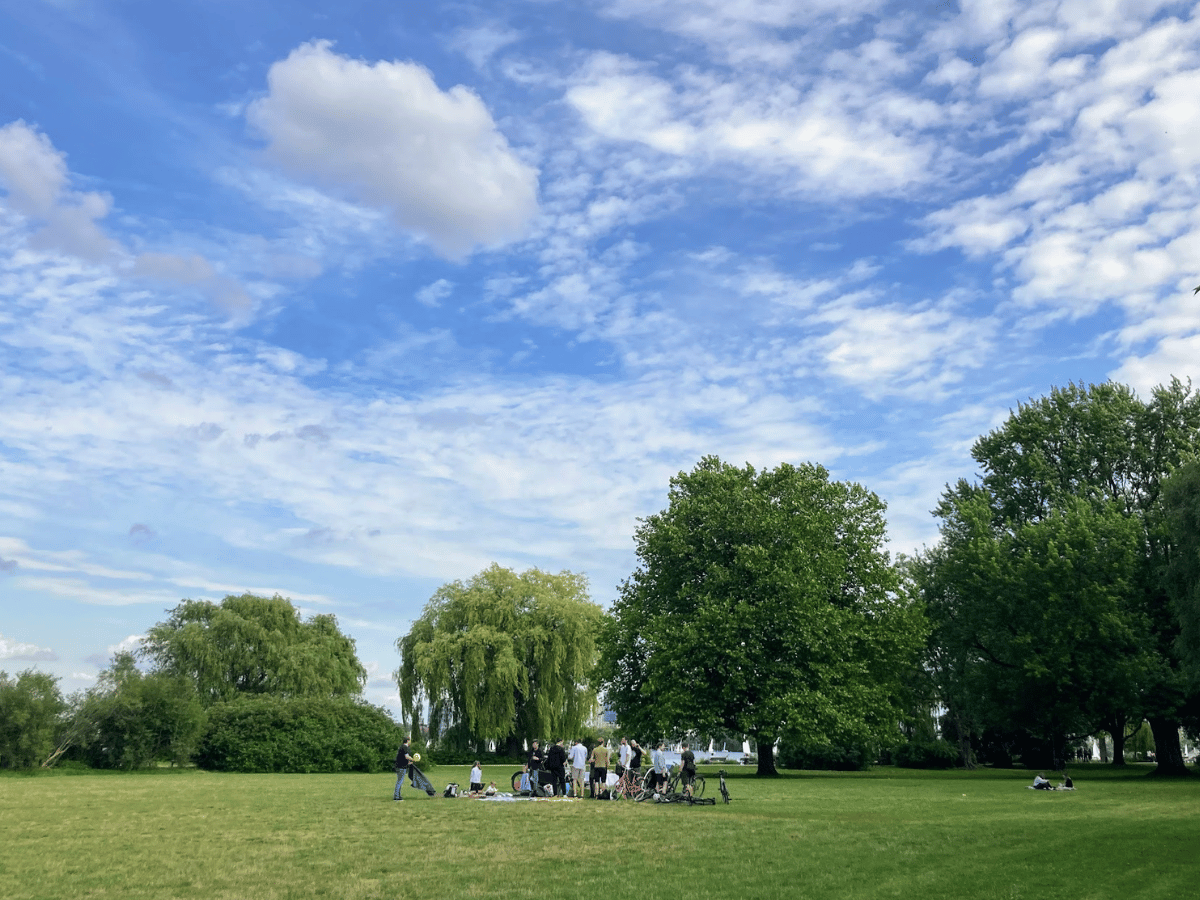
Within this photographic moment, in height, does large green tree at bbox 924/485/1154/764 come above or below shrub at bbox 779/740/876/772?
above

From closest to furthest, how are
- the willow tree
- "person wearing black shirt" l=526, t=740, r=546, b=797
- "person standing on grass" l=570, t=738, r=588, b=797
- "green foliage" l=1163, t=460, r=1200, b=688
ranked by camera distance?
"person standing on grass" l=570, t=738, r=588, b=797 < "person wearing black shirt" l=526, t=740, r=546, b=797 < "green foliage" l=1163, t=460, r=1200, b=688 < the willow tree

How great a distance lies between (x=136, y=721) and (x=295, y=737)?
7.67 metres

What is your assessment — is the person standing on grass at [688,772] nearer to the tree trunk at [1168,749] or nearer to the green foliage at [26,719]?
the tree trunk at [1168,749]

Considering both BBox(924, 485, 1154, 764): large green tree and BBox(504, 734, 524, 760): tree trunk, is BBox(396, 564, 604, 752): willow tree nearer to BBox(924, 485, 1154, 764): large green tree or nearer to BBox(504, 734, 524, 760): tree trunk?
BBox(504, 734, 524, 760): tree trunk

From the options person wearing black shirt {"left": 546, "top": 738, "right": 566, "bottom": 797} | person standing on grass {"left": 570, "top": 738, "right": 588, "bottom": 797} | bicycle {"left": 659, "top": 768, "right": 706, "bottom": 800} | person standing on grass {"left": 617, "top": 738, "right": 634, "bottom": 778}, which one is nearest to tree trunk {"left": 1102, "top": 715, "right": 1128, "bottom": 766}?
bicycle {"left": 659, "top": 768, "right": 706, "bottom": 800}

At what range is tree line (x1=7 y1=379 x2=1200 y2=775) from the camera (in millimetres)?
43688

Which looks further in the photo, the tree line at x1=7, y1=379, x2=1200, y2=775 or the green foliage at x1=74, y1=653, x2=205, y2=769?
the green foliage at x1=74, y1=653, x2=205, y2=769

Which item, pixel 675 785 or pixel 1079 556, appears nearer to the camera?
pixel 675 785

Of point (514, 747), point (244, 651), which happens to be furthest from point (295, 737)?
point (514, 747)

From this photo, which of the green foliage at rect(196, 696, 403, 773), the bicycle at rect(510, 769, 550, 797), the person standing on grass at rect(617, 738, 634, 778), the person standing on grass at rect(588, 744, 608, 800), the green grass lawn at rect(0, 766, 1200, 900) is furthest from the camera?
the green foliage at rect(196, 696, 403, 773)

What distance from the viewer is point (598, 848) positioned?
1709 centimetres

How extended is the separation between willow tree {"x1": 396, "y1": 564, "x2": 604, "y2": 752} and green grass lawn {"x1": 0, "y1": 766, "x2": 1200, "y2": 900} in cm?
2812

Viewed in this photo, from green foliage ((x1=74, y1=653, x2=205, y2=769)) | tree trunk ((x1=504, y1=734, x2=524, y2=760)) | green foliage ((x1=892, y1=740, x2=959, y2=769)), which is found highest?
green foliage ((x1=74, y1=653, x2=205, y2=769))

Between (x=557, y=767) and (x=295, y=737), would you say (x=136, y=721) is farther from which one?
(x=557, y=767)
